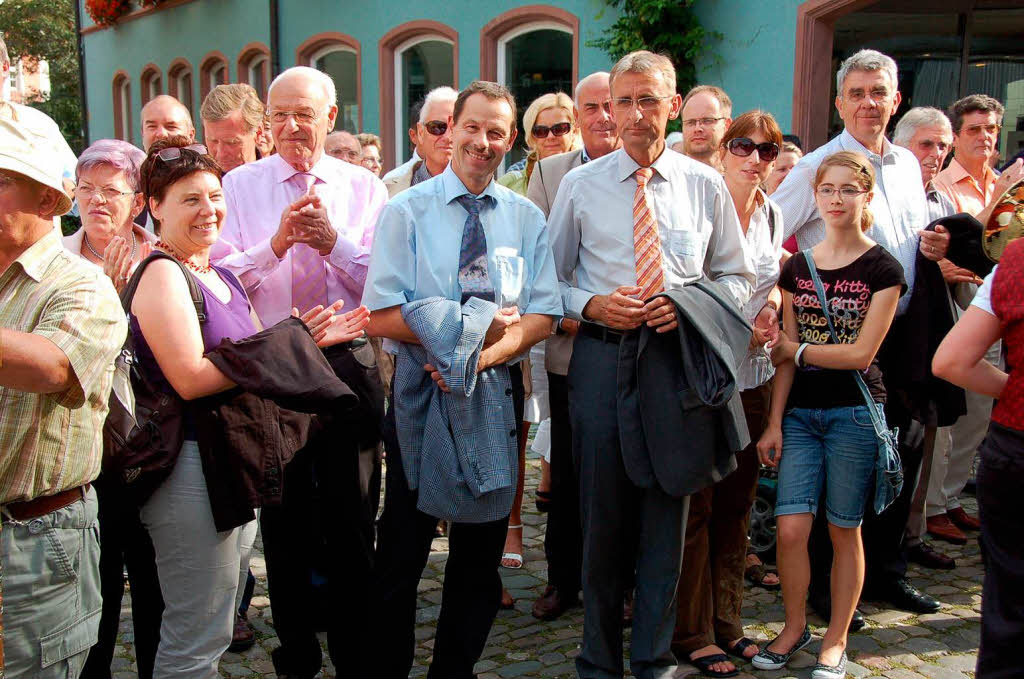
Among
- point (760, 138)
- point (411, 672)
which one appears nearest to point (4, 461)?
point (411, 672)

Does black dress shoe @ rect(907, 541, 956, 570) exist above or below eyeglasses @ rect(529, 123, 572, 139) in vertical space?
below

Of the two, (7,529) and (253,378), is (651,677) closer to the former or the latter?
(253,378)

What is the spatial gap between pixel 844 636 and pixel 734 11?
274 inches

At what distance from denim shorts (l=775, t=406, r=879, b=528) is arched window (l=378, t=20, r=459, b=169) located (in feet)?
33.0

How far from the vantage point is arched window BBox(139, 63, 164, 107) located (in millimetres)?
20406

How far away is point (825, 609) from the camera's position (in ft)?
14.2

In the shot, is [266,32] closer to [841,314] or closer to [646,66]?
[646,66]

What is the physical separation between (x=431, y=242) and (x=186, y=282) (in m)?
0.91

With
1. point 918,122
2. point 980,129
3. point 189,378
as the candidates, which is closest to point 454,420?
point 189,378

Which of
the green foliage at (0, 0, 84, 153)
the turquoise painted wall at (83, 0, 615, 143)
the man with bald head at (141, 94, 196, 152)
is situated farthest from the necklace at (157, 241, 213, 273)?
the green foliage at (0, 0, 84, 153)

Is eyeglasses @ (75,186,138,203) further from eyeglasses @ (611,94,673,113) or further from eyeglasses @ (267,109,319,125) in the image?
eyeglasses @ (611,94,673,113)

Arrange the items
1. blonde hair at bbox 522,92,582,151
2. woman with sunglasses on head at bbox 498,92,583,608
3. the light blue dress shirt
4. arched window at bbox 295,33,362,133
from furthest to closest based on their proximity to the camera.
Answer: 1. arched window at bbox 295,33,362,133
2. blonde hair at bbox 522,92,582,151
3. woman with sunglasses on head at bbox 498,92,583,608
4. the light blue dress shirt

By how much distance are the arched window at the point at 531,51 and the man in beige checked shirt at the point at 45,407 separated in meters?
9.02

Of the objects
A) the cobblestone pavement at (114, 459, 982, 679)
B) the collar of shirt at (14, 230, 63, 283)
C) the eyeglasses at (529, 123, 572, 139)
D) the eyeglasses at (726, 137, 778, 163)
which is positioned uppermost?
the eyeglasses at (529, 123, 572, 139)
